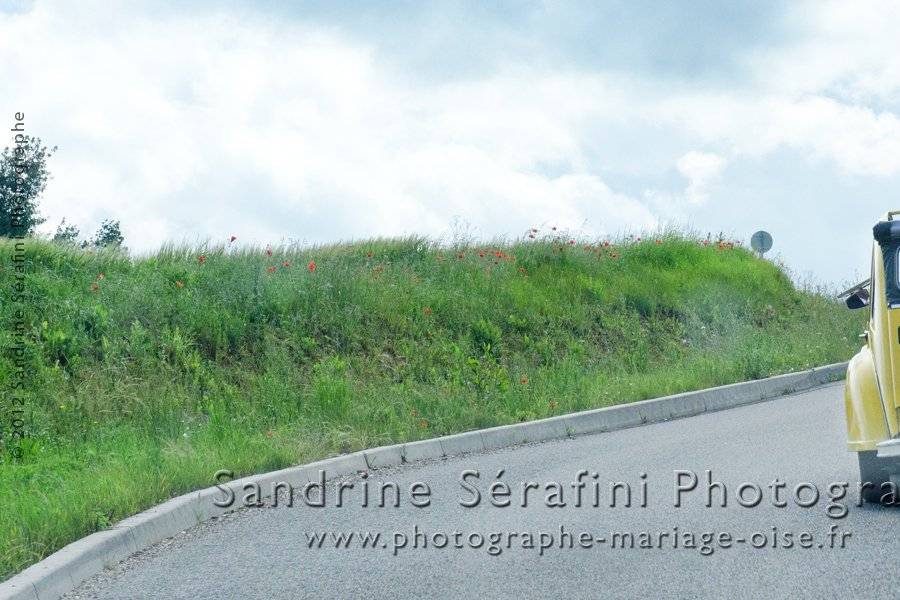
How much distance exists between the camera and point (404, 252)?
21688 millimetres

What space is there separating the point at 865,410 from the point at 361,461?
4.59 metres

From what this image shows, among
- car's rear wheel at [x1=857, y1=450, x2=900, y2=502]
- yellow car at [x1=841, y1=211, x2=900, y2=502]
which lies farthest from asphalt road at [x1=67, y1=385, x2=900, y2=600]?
yellow car at [x1=841, y1=211, x2=900, y2=502]

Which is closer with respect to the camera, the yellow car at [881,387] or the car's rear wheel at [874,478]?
the yellow car at [881,387]

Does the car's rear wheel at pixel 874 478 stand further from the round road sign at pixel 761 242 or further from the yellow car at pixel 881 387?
the round road sign at pixel 761 242

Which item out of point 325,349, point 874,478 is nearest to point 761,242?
point 325,349

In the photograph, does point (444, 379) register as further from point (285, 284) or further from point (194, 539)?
point (194, 539)

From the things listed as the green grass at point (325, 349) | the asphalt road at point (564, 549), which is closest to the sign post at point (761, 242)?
the green grass at point (325, 349)

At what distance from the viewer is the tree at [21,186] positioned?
31.4 metres

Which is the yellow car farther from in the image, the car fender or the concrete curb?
the concrete curb

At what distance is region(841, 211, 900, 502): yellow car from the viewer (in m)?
7.14

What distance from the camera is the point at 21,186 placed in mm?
33469

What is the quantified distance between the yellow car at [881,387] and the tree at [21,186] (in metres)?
26.2

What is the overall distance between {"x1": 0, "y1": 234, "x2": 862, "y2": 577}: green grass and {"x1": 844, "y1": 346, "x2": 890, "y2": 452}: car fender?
187 inches

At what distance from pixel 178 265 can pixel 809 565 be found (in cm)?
1423
